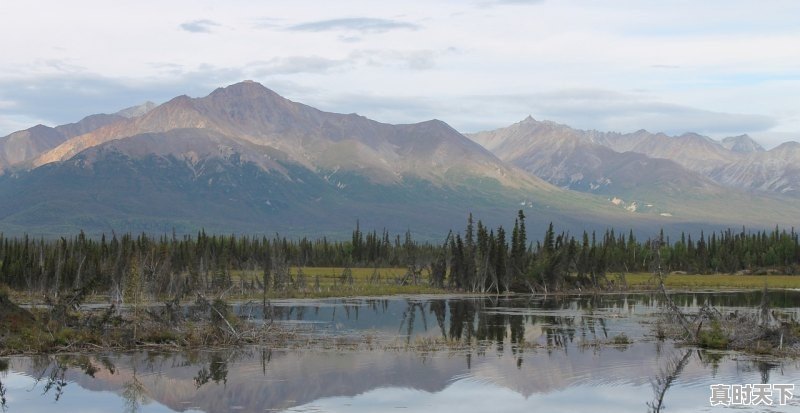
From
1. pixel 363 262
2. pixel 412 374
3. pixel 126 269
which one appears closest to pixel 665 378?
pixel 412 374

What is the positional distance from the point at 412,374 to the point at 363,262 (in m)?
142

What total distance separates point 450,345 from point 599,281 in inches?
2962

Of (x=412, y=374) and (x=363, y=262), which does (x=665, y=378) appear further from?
(x=363, y=262)

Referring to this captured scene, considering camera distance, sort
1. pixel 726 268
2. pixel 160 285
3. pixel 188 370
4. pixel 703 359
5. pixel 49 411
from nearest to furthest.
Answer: pixel 49 411 → pixel 188 370 → pixel 703 359 → pixel 160 285 → pixel 726 268

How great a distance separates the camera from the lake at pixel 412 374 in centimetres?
4219

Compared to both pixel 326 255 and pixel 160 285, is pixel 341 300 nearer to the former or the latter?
pixel 160 285

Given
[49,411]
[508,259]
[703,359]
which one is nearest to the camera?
[49,411]

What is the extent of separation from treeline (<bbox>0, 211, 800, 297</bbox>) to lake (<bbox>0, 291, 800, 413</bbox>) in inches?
293

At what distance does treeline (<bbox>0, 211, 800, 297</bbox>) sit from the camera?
332 feet

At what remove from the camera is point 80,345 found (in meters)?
55.4

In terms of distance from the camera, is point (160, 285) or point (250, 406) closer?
point (250, 406)

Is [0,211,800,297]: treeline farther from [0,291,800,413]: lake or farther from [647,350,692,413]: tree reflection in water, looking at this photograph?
[0,291,800,413]: lake

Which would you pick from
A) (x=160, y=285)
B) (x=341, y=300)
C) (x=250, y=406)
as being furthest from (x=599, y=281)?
(x=250, y=406)

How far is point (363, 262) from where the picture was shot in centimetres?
19125
